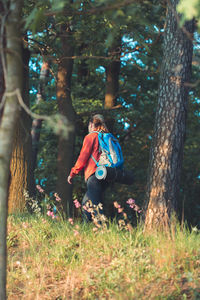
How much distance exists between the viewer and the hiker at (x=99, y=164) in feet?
20.5

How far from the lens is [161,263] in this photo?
14.2 ft

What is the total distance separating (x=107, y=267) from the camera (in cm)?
451

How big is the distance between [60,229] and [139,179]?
1105 centimetres

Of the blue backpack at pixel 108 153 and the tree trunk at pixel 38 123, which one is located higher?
the tree trunk at pixel 38 123

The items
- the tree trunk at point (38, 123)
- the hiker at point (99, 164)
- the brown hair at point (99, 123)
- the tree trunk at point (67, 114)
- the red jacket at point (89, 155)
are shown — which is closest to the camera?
the hiker at point (99, 164)

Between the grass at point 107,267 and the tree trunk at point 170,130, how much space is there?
2.39 feet

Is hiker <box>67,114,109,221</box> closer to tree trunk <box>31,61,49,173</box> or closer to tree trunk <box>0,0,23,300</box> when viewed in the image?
tree trunk <box>0,0,23,300</box>

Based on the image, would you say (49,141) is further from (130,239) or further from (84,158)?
(130,239)

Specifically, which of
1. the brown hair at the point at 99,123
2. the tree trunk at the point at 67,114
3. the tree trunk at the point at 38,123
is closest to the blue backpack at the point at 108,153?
the brown hair at the point at 99,123

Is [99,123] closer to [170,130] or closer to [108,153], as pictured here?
[108,153]

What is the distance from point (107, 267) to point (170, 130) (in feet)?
7.74

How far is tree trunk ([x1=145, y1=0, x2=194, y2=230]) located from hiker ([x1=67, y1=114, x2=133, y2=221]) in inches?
23.7

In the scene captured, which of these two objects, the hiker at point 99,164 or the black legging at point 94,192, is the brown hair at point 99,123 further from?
the black legging at point 94,192

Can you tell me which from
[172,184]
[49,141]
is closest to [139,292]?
[172,184]
